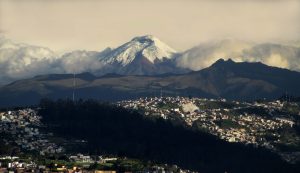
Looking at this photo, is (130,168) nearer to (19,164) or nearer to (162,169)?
(162,169)

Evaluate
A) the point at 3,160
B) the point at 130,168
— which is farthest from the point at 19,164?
the point at 130,168

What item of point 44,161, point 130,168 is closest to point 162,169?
point 130,168

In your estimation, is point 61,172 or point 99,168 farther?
point 99,168

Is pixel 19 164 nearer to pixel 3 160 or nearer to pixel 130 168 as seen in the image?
pixel 3 160

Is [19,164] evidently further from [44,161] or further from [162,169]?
[162,169]

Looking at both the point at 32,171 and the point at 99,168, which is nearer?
the point at 32,171

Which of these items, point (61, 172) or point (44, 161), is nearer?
point (61, 172)

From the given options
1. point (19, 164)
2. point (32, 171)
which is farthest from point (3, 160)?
point (32, 171)
